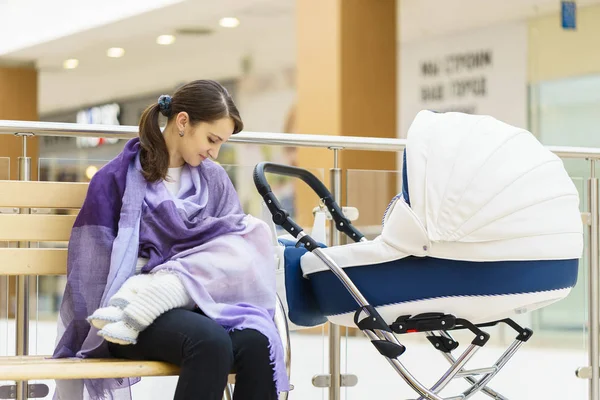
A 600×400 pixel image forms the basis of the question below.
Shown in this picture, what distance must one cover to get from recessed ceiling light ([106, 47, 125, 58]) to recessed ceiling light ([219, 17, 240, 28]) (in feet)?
5.78

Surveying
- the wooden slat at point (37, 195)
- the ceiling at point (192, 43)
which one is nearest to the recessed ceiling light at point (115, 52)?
the ceiling at point (192, 43)

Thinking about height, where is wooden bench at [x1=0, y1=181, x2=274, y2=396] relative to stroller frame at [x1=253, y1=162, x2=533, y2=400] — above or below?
above

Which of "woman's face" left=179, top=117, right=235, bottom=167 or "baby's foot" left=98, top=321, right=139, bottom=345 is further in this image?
"woman's face" left=179, top=117, right=235, bottom=167

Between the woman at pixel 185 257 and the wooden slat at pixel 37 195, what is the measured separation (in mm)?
212

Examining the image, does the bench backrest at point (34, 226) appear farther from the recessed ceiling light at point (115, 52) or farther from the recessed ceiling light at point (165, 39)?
the recessed ceiling light at point (115, 52)

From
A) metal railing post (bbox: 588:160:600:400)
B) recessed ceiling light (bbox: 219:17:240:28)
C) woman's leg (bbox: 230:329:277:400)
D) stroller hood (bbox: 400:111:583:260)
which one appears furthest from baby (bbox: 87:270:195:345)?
recessed ceiling light (bbox: 219:17:240:28)

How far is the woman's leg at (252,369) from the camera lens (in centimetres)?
224

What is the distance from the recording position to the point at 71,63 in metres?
12.2

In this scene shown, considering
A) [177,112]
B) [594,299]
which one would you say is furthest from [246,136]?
[594,299]

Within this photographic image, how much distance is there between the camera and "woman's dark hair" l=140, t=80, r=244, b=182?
2.54 m

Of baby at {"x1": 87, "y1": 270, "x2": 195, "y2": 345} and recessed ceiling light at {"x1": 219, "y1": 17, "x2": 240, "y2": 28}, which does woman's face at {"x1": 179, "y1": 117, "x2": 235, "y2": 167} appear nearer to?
baby at {"x1": 87, "y1": 270, "x2": 195, "y2": 345}

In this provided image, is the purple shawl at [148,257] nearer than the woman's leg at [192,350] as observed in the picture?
No

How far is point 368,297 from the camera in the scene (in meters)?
2.54

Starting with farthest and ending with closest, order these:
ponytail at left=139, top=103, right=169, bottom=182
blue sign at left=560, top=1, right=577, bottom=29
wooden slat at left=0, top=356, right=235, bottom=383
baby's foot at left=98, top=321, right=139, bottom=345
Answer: blue sign at left=560, top=1, right=577, bottom=29 < ponytail at left=139, top=103, right=169, bottom=182 < baby's foot at left=98, top=321, right=139, bottom=345 < wooden slat at left=0, top=356, right=235, bottom=383
